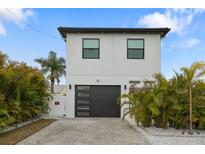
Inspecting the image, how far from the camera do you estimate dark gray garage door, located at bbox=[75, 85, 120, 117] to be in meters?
14.9

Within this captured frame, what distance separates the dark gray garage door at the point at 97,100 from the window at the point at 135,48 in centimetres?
220

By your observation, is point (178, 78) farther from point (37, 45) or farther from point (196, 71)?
point (37, 45)

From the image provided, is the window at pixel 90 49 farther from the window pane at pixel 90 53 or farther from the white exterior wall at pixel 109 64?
the white exterior wall at pixel 109 64

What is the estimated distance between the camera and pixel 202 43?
15.0 metres

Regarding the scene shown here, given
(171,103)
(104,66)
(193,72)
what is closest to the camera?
(193,72)

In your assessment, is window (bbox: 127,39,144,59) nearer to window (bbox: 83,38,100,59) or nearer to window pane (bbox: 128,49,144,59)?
window pane (bbox: 128,49,144,59)

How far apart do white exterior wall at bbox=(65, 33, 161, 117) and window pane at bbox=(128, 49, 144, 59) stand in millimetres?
200

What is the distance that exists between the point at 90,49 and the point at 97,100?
10.4 ft

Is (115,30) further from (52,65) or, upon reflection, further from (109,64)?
(52,65)

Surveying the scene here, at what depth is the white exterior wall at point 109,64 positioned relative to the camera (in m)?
14.8

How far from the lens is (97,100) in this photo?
14.9m

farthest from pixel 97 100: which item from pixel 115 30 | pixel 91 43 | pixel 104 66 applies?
pixel 115 30

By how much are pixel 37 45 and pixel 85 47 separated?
5.71m
